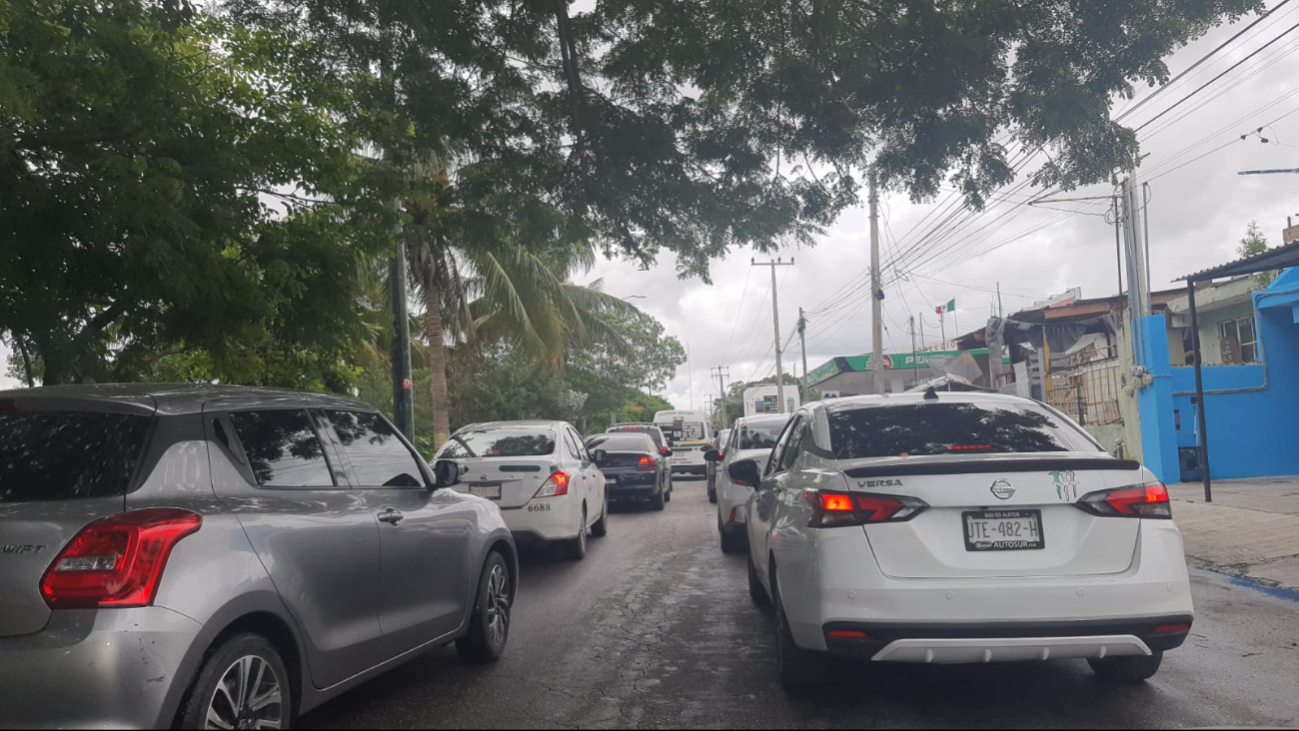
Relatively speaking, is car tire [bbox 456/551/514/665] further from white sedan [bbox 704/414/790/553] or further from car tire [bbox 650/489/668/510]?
car tire [bbox 650/489/668/510]

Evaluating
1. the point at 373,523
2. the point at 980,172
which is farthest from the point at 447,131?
the point at 373,523

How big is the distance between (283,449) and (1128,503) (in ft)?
12.9

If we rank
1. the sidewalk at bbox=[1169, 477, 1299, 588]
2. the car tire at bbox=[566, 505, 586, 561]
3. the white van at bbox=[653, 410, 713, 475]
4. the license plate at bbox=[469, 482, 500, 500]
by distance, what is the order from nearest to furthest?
the sidewalk at bbox=[1169, 477, 1299, 588] → the license plate at bbox=[469, 482, 500, 500] → the car tire at bbox=[566, 505, 586, 561] → the white van at bbox=[653, 410, 713, 475]

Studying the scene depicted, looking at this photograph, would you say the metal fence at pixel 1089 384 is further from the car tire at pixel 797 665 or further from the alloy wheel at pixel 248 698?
the alloy wheel at pixel 248 698

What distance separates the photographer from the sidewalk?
9.66 meters

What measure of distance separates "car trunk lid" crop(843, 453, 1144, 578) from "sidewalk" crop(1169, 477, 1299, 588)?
203 inches

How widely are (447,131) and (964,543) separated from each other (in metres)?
7.76

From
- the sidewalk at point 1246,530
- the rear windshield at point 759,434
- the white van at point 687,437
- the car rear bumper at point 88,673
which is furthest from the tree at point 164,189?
the white van at point 687,437

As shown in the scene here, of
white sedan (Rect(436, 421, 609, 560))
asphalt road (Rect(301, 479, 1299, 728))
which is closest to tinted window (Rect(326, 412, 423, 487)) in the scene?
asphalt road (Rect(301, 479, 1299, 728))

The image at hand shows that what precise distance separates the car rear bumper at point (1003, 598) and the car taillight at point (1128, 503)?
0.09 meters

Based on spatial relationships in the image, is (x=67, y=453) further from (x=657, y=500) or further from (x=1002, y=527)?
(x=657, y=500)

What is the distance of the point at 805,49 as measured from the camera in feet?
31.8

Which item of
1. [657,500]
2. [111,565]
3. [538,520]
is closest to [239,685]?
[111,565]

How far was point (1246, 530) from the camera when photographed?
11.6 m
